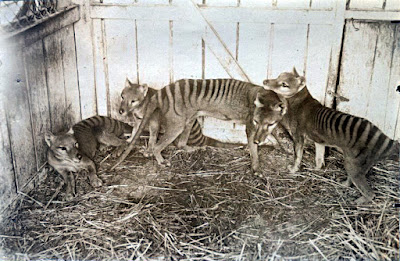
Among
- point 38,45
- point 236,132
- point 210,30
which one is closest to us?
point 38,45

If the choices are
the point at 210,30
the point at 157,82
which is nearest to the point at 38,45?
the point at 157,82

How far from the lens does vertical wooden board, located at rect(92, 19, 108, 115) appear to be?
409 cm

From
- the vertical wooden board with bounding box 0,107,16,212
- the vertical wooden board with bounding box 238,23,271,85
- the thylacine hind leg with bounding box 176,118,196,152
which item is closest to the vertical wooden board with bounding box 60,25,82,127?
the vertical wooden board with bounding box 0,107,16,212

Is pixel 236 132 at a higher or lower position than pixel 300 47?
lower

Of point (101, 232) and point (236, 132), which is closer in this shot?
point (101, 232)

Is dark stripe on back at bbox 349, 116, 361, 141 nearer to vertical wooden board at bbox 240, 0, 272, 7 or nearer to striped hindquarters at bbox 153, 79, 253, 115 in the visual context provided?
striped hindquarters at bbox 153, 79, 253, 115

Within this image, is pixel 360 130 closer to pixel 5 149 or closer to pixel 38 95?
pixel 38 95

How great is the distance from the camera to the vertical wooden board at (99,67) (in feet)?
13.4

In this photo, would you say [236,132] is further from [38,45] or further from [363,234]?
[38,45]

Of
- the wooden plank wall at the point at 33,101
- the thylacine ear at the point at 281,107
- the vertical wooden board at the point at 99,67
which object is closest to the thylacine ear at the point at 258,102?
the thylacine ear at the point at 281,107

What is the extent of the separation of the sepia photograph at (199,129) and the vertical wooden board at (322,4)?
0.05ft

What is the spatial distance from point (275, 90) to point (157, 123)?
120 centimetres

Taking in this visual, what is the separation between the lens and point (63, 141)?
3.82 meters

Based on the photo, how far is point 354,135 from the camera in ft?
12.0
